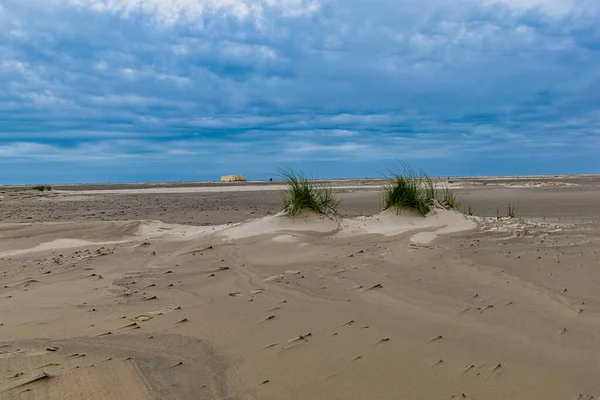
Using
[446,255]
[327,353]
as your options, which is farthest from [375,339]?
[446,255]

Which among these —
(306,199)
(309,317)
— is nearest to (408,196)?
(306,199)

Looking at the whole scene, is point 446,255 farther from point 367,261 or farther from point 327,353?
point 327,353

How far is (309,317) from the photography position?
11.6ft

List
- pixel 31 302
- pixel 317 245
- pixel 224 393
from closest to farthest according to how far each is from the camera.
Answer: pixel 224 393 → pixel 31 302 → pixel 317 245

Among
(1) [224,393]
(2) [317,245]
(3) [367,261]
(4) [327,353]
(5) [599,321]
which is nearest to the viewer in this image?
(1) [224,393]

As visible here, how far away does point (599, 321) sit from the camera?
129 inches

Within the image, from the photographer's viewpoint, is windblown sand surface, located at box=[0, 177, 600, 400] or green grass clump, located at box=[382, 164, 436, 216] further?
green grass clump, located at box=[382, 164, 436, 216]

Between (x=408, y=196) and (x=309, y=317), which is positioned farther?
(x=408, y=196)

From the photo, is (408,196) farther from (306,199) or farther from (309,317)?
(309,317)

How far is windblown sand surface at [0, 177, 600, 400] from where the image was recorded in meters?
2.51

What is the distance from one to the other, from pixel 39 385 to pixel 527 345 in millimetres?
2800

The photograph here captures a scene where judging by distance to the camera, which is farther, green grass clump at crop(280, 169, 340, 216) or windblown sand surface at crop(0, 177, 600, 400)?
green grass clump at crop(280, 169, 340, 216)

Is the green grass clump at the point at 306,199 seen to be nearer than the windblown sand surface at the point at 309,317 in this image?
No

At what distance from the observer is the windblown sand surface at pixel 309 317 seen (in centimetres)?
251
